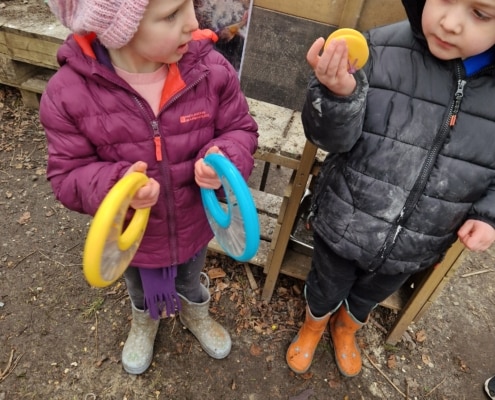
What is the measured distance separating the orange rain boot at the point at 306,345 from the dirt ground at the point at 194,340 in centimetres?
7

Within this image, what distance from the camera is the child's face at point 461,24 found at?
1.22 m

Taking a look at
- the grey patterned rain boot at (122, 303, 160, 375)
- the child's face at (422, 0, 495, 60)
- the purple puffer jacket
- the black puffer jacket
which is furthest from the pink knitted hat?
the grey patterned rain boot at (122, 303, 160, 375)

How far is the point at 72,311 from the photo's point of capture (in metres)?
2.39

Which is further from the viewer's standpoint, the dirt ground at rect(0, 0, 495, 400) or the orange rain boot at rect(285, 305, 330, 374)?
the orange rain boot at rect(285, 305, 330, 374)

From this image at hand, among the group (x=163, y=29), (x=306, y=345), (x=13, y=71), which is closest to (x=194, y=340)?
(x=306, y=345)

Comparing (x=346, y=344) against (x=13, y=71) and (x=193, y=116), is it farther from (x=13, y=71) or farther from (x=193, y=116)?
(x=13, y=71)

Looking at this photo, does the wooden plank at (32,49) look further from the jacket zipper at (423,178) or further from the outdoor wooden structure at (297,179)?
the jacket zipper at (423,178)

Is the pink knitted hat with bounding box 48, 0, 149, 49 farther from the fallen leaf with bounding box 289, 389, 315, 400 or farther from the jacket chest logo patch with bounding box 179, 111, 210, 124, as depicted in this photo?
the fallen leaf with bounding box 289, 389, 315, 400

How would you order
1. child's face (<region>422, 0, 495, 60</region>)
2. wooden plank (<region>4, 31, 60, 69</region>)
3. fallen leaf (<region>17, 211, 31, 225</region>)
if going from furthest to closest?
wooden plank (<region>4, 31, 60, 69</region>)
fallen leaf (<region>17, 211, 31, 225</region>)
child's face (<region>422, 0, 495, 60</region>)

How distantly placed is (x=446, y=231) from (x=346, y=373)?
110cm

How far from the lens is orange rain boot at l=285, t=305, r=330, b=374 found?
7.47 ft

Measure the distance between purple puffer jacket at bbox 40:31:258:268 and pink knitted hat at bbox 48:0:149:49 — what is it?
0.36 ft

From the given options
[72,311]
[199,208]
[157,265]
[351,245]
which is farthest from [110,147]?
[72,311]

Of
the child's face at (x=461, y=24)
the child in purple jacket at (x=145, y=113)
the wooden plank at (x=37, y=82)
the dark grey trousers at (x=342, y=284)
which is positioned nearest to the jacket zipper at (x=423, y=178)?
the child's face at (x=461, y=24)
